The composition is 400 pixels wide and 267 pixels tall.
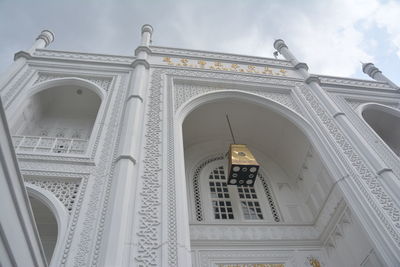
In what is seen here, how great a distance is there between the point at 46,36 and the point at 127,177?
6.63m

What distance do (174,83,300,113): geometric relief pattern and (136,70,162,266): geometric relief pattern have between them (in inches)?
28.7

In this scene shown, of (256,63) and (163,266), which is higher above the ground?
(256,63)

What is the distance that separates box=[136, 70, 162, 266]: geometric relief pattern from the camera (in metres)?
3.79

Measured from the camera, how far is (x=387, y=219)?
4.80m

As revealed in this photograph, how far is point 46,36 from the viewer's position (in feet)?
29.8

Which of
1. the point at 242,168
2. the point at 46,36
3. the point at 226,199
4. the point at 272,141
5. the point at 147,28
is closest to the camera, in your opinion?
the point at 242,168

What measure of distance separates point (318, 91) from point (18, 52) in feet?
24.6

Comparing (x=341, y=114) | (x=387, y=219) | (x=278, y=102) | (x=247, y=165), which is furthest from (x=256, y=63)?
(x=387, y=219)

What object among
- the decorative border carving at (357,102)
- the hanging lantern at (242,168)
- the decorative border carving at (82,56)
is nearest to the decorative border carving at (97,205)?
the hanging lantern at (242,168)

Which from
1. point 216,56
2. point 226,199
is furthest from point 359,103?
point 226,199

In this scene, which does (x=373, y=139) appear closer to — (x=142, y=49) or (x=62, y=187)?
(x=142, y=49)

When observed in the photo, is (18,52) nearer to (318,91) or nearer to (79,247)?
(79,247)

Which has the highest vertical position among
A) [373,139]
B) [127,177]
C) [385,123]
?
[385,123]

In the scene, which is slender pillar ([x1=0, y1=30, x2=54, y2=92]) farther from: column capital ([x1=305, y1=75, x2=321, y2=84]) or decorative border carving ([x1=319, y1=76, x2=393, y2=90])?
decorative border carving ([x1=319, y1=76, x2=393, y2=90])
